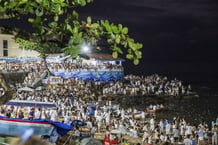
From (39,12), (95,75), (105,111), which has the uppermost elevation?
(95,75)

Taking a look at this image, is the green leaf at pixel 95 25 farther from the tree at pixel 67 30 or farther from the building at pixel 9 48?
the building at pixel 9 48

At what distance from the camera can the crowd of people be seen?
20375 mm

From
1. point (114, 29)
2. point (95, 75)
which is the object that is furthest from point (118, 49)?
point (95, 75)

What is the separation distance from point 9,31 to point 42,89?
32275mm

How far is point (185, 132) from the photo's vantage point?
71.3 ft

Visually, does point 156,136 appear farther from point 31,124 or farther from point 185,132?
point 31,124

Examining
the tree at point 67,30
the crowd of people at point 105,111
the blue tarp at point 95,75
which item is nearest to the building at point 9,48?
the crowd of people at point 105,111

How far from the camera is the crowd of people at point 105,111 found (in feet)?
66.8

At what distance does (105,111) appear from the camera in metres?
25.8

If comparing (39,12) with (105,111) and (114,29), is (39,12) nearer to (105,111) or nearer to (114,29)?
(114,29)

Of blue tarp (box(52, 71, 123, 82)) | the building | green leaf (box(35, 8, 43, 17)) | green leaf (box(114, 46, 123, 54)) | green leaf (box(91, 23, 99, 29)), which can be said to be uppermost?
the building

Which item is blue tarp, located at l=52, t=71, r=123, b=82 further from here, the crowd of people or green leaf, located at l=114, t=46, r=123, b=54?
green leaf, located at l=114, t=46, r=123, b=54

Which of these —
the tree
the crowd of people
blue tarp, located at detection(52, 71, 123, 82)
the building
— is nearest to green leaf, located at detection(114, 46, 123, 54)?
the tree

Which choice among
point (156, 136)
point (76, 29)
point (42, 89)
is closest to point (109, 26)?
point (76, 29)
